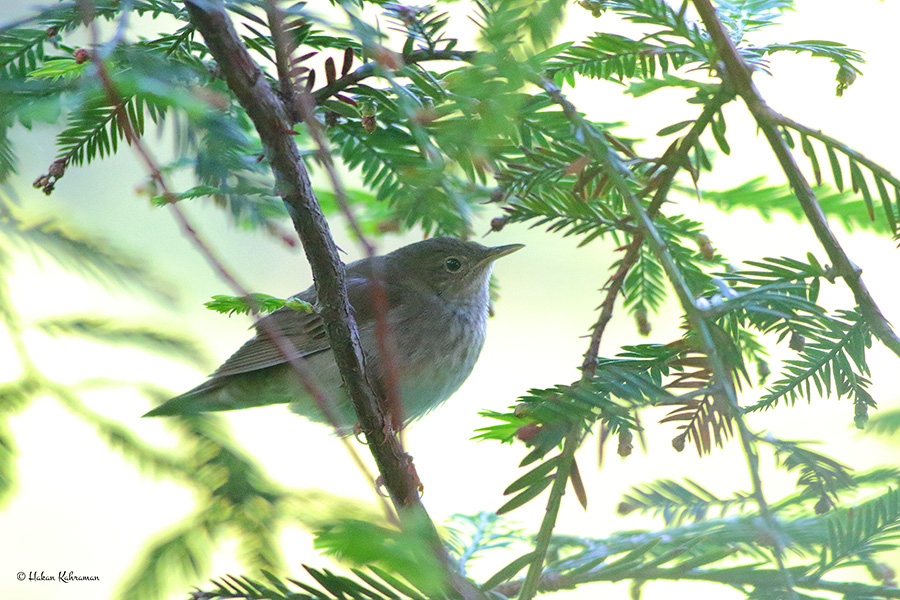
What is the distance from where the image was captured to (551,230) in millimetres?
1658

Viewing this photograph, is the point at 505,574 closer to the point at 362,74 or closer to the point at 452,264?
the point at 362,74

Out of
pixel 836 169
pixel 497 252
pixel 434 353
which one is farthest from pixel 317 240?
pixel 497 252

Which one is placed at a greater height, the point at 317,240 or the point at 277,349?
the point at 277,349

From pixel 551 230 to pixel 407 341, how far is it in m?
1.76

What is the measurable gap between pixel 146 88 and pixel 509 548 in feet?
5.85

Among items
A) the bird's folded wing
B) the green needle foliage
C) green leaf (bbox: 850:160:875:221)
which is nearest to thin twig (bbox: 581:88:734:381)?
the green needle foliage

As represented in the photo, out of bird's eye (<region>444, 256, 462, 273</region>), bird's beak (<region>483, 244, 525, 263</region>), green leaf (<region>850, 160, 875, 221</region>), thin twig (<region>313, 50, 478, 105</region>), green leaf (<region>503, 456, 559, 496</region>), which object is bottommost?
green leaf (<region>503, 456, 559, 496</region>)

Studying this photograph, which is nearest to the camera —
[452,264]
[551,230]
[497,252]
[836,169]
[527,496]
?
[527,496]

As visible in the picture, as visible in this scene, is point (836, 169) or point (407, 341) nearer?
point (836, 169)

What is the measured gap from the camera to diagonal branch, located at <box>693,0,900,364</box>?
3.97 ft

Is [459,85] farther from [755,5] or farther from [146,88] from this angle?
[755,5]

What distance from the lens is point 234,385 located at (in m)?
3.57

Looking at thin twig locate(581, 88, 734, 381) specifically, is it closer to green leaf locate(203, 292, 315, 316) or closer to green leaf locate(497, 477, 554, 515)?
green leaf locate(497, 477, 554, 515)

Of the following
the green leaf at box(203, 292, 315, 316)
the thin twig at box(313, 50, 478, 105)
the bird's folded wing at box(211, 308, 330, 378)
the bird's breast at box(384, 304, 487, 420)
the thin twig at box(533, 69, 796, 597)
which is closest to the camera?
the thin twig at box(533, 69, 796, 597)
